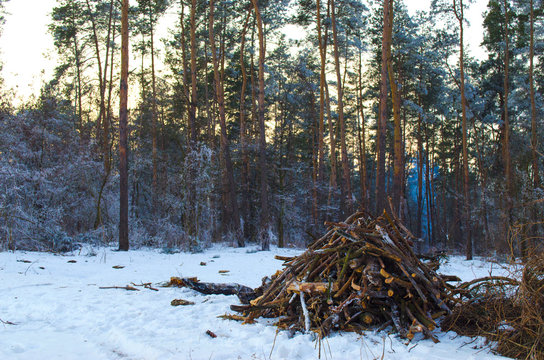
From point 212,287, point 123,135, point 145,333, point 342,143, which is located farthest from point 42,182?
point 342,143

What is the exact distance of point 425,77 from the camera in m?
22.2

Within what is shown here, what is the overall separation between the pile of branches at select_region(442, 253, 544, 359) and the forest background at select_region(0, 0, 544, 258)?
9.33 m

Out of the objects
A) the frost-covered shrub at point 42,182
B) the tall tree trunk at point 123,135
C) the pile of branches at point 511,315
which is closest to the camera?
the pile of branches at point 511,315

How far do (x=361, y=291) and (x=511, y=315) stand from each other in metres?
1.30

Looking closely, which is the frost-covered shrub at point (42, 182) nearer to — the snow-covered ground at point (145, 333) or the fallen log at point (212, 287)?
the snow-covered ground at point (145, 333)

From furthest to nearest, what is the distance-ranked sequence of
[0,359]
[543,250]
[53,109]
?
[53,109]
[543,250]
[0,359]

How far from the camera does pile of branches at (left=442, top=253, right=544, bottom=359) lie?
2.78 meters

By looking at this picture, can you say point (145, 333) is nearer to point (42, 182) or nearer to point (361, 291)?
point (361, 291)

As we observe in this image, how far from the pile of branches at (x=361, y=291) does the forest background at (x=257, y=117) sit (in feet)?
29.9

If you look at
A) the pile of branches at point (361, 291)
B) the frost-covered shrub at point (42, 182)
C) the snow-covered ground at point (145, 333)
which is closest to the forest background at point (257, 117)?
the frost-covered shrub at point (42, 182)

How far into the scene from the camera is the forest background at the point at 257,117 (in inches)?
544

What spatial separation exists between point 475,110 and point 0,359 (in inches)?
940

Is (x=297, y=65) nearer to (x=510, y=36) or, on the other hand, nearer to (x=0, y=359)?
(x=510, y=36)

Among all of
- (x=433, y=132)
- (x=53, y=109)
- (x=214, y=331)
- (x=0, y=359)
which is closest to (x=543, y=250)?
(x=214, y=331)
